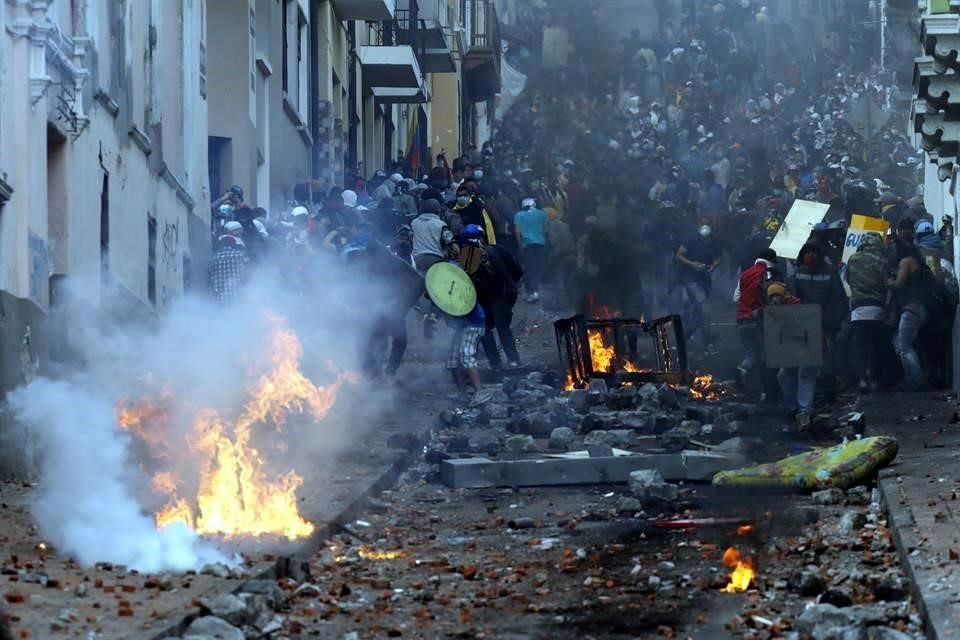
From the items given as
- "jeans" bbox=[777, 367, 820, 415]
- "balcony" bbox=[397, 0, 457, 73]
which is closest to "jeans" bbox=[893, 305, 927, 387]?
"jeans" bbox=[777, 367, 820, 415]

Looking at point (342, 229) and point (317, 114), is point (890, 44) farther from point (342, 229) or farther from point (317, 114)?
point (342, 229)

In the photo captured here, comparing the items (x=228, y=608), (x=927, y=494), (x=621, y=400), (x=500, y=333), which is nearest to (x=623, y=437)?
(x=621, y=400)

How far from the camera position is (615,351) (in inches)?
801

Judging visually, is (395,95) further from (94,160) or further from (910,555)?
(910,555)

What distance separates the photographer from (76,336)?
14797mm

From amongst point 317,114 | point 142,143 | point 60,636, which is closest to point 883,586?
point 60,636

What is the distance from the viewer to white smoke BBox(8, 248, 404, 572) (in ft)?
34.5

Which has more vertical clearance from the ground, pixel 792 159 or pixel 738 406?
pixel 792 159

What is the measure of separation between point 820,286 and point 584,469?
502 centimetres

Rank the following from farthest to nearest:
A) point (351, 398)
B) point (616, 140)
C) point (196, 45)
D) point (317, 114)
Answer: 1. point (616, 140)
2. point (317, 114)
3. point (196, 45)
4. point (351, 398)

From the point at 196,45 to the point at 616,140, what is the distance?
1933 centimetres

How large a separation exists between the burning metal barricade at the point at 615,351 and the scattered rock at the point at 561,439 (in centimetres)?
377

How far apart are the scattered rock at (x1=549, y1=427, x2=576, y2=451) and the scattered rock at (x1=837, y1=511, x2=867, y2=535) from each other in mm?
4120

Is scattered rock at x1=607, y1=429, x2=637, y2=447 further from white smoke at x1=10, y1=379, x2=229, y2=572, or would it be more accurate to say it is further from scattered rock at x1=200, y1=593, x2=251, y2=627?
scattered rock at x1=200, y1=593, x2=251, y2=627
